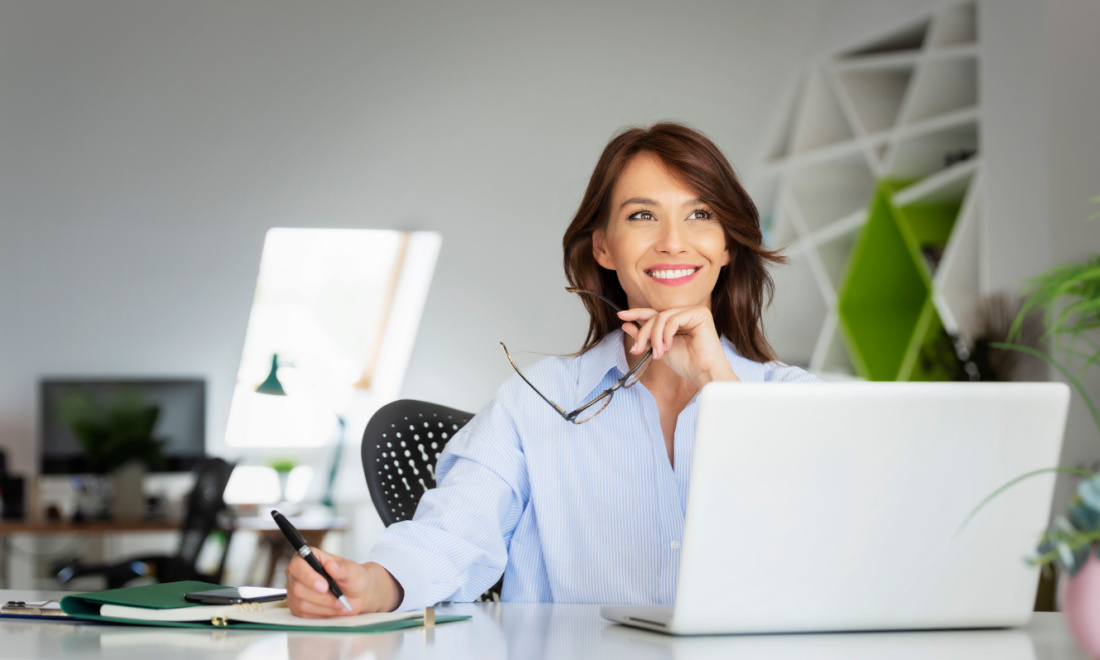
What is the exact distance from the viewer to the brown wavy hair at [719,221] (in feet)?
4.98

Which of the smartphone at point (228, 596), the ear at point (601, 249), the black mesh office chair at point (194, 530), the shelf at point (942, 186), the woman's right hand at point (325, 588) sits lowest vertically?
the black mesh office chair at point (194, 530)

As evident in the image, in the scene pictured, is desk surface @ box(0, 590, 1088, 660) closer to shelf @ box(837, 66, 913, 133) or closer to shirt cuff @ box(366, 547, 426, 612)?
shirt cuff @ box(366, 547, 426, 612)

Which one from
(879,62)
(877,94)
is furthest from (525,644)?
(877,94)

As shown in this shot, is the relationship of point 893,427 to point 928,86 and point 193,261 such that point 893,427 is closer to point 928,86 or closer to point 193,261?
point 928,86

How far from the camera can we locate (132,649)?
0.84 metres

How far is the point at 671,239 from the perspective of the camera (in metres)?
1.49

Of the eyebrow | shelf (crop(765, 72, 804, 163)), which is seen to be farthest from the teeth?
shelf (crop(765, 72, 804, 163))

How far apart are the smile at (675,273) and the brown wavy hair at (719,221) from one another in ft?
0.29

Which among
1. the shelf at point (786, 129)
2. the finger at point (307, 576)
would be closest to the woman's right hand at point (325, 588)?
the finger at point (307, 576)

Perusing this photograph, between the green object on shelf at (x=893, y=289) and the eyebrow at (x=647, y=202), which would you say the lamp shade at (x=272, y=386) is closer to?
the green object on shelf at (x=893, y=289)

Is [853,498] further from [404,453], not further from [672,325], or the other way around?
[404,453]

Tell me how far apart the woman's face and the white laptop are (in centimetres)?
71

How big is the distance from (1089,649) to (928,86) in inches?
181

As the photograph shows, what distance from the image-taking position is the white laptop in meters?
0.79
